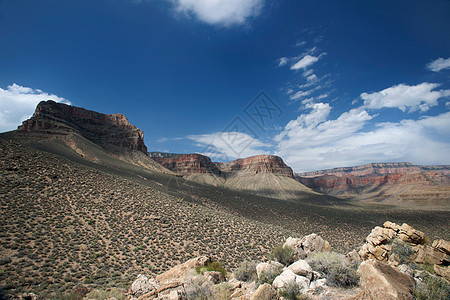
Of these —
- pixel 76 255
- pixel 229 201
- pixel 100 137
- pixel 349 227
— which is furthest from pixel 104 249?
pixel 100 137

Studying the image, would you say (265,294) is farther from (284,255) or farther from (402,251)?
(284,255)

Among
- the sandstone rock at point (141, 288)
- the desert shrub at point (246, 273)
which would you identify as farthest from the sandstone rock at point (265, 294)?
the sandstone rock at point (141, 288)

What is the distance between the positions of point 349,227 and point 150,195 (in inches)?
1286

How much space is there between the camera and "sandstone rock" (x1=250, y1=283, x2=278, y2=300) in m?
5.46

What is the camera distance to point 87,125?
311ft

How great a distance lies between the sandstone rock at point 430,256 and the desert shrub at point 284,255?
540 centimetres

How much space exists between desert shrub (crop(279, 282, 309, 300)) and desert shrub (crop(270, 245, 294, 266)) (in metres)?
6.19

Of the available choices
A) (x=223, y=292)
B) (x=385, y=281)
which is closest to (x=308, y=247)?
(x=223, y=292)

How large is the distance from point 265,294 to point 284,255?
22.6ft

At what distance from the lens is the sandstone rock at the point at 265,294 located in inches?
215

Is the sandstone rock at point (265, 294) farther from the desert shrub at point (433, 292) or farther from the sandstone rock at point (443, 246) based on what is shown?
the sandstone rock at point (443, 246)

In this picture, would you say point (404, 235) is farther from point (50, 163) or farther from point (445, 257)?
point (50, 163)

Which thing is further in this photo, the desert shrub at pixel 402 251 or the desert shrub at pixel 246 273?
the desert shrub at pixel 246 273

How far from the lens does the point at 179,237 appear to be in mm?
19453
